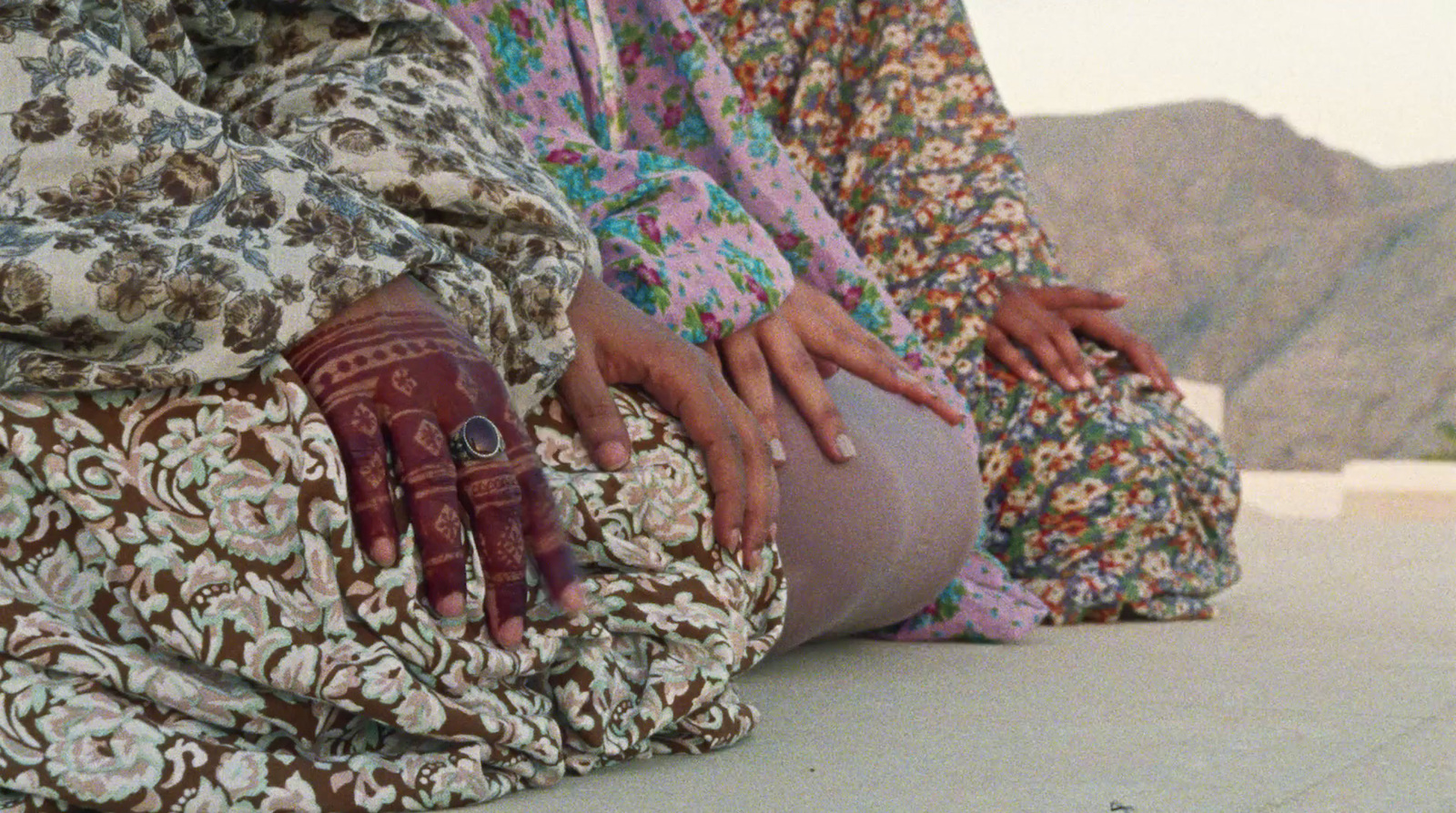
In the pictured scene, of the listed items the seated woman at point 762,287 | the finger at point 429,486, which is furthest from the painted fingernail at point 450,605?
the seated woman at point 762,287

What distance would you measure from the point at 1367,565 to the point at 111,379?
3.07 metres

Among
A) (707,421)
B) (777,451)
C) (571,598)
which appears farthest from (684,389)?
(571,598)

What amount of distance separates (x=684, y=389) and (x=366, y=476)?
494mm

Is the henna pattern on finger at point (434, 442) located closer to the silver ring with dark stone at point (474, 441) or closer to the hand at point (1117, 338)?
the silver ring with dark stone at point (474, 441)

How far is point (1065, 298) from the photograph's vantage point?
299cm

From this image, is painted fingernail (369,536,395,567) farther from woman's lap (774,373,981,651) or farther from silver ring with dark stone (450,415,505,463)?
woman's lap (774,373,981,651)

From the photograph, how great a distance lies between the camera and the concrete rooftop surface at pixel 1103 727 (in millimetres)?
1454

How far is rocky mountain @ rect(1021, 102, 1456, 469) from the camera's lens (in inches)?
445

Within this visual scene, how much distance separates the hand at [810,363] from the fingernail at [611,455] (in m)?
0.37

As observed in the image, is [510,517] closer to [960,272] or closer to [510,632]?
[510,632]

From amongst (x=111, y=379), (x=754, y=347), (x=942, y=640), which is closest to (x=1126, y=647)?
(x=942, y=640)

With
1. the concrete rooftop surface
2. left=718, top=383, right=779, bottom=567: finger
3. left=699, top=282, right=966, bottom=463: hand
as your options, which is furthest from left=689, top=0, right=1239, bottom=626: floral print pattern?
left=718, top=383, right=779, bottom=567: finger

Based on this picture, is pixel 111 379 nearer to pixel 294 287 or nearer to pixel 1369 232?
pixel 294 287

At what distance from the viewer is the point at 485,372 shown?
1473 millimetres
